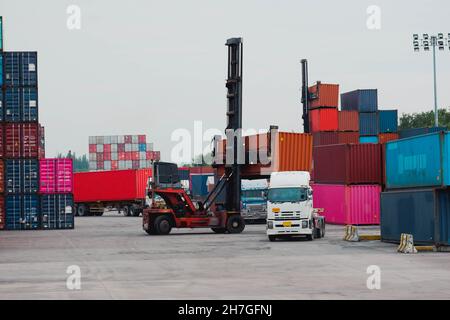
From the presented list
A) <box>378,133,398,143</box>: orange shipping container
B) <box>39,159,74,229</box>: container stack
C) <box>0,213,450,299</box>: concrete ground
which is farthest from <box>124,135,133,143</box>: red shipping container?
<box>0,213,450,299</box>: concrete ground

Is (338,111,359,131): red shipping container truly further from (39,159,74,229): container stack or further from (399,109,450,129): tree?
(399,109,450,129): tree

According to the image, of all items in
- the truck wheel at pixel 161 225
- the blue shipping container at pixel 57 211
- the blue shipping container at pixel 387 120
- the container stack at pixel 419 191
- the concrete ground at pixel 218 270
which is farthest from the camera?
the blue shipping container at pixel 387 120

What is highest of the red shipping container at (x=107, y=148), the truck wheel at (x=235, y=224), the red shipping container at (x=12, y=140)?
the red shipping container at (x=107, y=148)

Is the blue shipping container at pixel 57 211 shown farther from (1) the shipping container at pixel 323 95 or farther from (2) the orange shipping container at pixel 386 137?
(2) the orange shipping container at pixel 386 137

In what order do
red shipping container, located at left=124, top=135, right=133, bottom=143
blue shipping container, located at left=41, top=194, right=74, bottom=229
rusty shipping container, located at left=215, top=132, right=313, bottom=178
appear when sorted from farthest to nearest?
red shipping container, located at left=124, top=135, right=133, bottom=143
blue shipping container, located at left=41, top=194, right=74, bottom=229
rusty shipping container, located at left=215, top=132, right=313, bottom=178

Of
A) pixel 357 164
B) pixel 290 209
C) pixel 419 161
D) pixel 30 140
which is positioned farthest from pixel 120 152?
pixel 419 161

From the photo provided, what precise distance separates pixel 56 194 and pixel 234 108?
47.7ft

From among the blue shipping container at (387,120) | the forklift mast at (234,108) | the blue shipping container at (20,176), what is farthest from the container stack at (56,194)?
the blue shipping container at (387,120)

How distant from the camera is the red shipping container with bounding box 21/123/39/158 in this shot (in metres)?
51.8

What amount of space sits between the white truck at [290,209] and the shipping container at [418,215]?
3093 mm

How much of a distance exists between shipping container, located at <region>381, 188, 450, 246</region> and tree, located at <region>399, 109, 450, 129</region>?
110 meters

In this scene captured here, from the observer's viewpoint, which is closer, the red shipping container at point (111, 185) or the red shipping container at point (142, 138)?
the red shipping container at point (111, 185)

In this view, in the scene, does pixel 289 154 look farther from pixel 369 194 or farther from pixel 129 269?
pixel 129 269

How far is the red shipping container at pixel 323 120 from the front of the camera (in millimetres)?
76875
